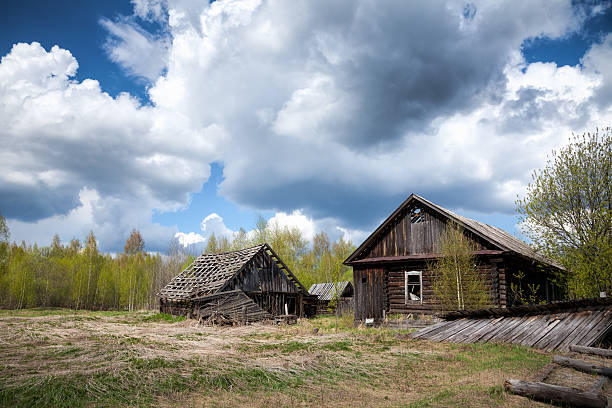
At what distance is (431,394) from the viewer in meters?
8.26

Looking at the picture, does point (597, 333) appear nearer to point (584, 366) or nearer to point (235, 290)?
point (584, 366)

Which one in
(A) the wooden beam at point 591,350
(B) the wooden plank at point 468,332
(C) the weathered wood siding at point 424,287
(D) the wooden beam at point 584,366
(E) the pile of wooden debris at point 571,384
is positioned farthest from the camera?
(C) the weathered wood siding at point 424,287

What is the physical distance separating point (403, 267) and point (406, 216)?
2952mm

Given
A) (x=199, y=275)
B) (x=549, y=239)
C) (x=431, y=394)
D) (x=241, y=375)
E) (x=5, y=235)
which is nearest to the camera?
(x=431, y=394)

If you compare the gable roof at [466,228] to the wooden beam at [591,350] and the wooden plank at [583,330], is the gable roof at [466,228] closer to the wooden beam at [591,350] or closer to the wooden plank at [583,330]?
the wooden plank at [583,330]

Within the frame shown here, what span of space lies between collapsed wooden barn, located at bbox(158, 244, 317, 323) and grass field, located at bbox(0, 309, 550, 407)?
10.8 m

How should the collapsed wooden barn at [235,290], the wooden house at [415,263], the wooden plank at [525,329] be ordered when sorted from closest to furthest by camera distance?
the wooden plank at [525,329] → the wooden house at [415,263] → the collapsed wooden barn at [235,290]

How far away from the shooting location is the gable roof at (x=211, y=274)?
2725cm

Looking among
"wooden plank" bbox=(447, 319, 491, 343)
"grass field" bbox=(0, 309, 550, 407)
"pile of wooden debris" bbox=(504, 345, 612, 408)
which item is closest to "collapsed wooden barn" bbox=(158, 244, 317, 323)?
"grass field" bbox=(0, 309, 550, 407)

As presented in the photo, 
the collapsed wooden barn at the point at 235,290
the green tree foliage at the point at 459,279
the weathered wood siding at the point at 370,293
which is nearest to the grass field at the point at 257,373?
the green tree foliage at the point at 459,279

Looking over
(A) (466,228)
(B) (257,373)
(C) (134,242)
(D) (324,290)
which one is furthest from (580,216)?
(C) (134,242)

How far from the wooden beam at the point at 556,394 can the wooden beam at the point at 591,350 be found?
4933 millimetres

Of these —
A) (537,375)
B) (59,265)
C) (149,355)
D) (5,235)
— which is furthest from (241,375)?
(59,265)

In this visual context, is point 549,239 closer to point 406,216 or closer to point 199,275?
point 406,216
